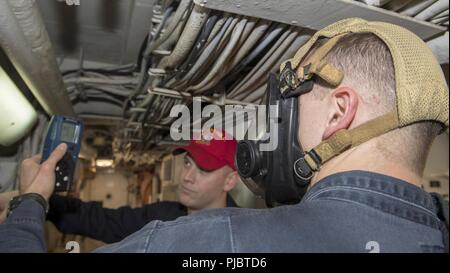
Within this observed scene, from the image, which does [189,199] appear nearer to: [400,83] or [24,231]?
[24,231]

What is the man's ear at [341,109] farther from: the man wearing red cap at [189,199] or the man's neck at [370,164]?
the man wearing red cap at [189,199]

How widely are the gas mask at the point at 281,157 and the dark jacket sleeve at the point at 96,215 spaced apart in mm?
496

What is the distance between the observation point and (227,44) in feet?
3.47

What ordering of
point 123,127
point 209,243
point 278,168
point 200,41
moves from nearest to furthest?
1. point 209,243
2. point 278,168
3. point 200,41
4. point 123,127

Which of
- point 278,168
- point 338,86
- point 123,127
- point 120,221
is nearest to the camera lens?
point 338,86

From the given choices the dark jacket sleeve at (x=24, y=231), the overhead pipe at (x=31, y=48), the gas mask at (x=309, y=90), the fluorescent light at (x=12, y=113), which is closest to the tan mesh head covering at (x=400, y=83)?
the gas mask at (x=309, y=90)

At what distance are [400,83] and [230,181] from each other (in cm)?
91

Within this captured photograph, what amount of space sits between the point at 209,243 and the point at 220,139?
2.55ft

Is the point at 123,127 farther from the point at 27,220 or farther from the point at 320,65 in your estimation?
the point at 320,65

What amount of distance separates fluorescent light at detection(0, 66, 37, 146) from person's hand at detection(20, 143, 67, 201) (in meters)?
0.41

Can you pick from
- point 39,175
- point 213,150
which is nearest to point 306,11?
point 213,150

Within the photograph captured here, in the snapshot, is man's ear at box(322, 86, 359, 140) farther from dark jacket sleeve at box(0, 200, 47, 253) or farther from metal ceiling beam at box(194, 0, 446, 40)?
dark jacket sleeve at box(0, 200, 47, 253)

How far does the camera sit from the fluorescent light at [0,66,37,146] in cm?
115
